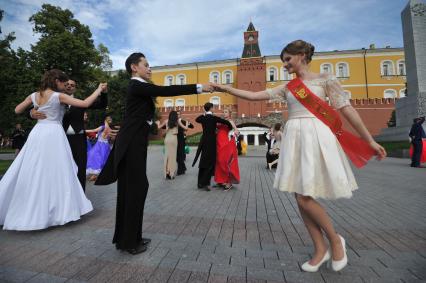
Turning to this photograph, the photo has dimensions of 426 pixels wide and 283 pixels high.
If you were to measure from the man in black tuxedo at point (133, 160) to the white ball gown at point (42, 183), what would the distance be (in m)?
1.33

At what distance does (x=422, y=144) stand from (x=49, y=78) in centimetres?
1445

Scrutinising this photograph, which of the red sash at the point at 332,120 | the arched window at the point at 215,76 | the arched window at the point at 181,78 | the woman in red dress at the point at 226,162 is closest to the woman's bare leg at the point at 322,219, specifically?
the red sash at the point at 332,120

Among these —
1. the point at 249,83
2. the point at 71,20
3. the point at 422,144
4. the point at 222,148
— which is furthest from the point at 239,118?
the point at 222,148

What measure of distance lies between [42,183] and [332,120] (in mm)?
4037

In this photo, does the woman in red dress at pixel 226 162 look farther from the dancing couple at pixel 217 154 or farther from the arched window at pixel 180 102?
the arched window at pixel 180 102

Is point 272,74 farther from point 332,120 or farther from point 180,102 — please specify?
point 332,120

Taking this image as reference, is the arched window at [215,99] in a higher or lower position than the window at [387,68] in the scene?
lower

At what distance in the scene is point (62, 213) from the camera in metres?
4.01

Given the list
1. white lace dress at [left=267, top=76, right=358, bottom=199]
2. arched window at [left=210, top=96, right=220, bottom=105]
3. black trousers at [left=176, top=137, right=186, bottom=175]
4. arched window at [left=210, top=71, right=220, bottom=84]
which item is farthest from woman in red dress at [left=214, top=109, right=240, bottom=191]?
arched window at [left=210, top=71, right=220, bottom=84]

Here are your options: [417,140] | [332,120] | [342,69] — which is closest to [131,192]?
[332,120]

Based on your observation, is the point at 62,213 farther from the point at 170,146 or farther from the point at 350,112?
the point at 170,146

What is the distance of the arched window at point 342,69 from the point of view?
56781 millimetres

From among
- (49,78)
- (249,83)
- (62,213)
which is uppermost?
(249,83)

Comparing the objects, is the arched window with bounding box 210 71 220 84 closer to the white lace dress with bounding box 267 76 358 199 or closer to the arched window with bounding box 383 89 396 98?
the arched window with bounding box 383 89 396 98
